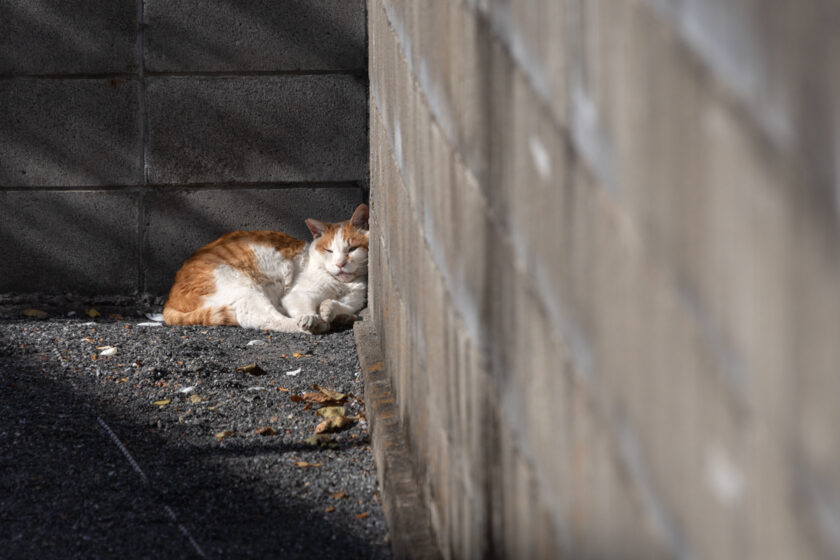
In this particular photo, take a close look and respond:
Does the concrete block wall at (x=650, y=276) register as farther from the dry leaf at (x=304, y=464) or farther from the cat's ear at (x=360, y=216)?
the cat's ear at (x=360, y=216)

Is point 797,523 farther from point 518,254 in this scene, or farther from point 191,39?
point 191,39

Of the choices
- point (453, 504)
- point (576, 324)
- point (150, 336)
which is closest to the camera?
point (576, 324)

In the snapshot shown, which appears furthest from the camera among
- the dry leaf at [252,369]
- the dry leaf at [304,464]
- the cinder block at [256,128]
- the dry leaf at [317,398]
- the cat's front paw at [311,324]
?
the cinder block at [256,128]

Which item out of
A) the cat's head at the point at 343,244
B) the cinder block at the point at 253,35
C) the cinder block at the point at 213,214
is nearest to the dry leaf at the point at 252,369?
the cat's head at the point at 343,244

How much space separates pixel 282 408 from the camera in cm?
355

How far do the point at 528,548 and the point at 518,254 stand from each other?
0.35 m

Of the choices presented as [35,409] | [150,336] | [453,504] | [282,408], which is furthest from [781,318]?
[150,336]

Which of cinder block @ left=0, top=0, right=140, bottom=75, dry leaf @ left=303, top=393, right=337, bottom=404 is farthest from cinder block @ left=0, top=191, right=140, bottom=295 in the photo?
dry leaf @ left=303, top=393, right=337, bottom=404

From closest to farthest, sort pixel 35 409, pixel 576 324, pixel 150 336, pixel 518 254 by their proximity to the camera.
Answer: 1. pixel 576 324
2. pixel 518 254
3. pixel 35 409
4. pixel 150 336

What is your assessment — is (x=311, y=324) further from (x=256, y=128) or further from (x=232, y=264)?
(x=256, y=128)

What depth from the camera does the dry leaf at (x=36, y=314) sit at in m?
4.96

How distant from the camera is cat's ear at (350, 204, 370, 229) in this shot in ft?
16.0

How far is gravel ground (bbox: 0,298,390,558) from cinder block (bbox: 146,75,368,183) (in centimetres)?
89

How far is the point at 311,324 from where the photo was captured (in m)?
4.66
